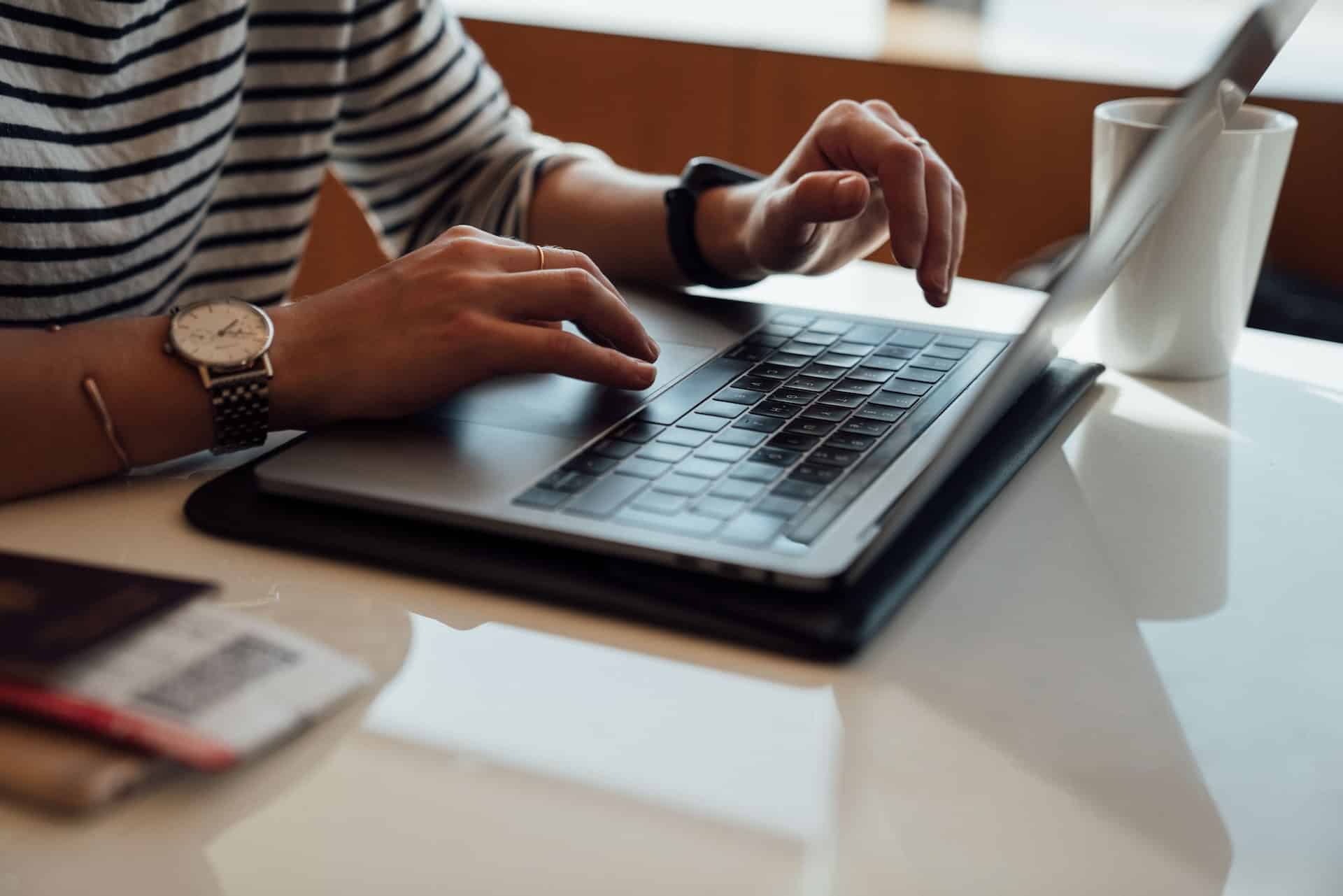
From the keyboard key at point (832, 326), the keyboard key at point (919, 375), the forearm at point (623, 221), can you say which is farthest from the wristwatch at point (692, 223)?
the keyboard key at point (919, 375)

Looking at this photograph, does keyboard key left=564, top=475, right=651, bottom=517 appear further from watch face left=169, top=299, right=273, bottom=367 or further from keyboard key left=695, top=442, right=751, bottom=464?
watch face left=169, top=299, right=273, bottom=367

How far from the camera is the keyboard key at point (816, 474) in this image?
21.9 inches

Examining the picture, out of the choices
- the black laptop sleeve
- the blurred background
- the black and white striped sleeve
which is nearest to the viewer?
the black laptop sleeve

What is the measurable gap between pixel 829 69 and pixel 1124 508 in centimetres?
119

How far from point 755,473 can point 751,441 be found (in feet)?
0.14

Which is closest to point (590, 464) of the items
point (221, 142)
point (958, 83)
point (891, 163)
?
point (891, 163)

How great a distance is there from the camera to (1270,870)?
1.26 feet

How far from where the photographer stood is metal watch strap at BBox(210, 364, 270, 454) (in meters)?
0.63

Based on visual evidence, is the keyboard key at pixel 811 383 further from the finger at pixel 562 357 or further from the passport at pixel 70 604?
the passport at pixel 70 604

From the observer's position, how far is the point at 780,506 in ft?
1.73

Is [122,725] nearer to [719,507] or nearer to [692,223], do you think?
[719,507]

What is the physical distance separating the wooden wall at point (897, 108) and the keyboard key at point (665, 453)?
118cm

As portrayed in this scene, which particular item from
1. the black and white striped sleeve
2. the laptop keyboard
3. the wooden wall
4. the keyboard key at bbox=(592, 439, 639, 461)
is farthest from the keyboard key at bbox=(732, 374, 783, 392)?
the wooden wall

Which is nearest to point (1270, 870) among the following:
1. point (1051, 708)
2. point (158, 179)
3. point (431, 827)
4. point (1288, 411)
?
point (1051, 708)
